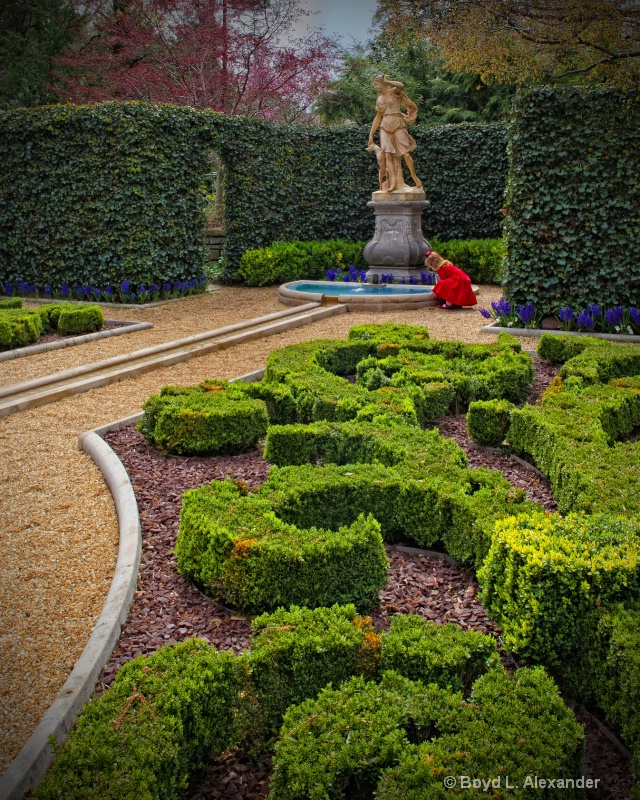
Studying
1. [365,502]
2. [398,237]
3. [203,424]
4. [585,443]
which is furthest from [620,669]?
[398,237]

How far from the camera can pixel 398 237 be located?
1457 cm

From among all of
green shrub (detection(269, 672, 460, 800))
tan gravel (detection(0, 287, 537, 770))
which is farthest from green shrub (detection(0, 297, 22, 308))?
green shrub (detection(269, 672, 460, 800))

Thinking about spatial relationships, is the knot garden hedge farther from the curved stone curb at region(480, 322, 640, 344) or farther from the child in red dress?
the child in red dress

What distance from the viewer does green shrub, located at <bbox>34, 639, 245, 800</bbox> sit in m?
2.23

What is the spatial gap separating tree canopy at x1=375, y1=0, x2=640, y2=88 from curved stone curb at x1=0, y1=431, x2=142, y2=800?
8767 mm

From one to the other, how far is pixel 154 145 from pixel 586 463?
10.5 metres

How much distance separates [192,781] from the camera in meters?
2.56

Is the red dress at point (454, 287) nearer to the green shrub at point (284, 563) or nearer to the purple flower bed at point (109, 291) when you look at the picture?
the purple flower bed at point (109, 291)

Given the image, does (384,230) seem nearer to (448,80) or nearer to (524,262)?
(524,262)

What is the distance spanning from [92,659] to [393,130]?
13.4m

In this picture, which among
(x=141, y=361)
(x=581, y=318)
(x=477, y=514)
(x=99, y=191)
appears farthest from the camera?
(x=99, y=191)

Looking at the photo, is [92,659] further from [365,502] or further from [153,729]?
[365,502]

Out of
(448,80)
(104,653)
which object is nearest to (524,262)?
(104,653)

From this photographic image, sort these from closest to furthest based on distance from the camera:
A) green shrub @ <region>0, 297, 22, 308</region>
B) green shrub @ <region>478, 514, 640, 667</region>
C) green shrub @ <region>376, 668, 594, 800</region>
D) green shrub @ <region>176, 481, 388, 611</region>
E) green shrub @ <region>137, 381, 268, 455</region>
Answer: green shrub @ <region>376, 668, 594, 800</region>, green shrub @ <region>478, 514, 640, 667</region>, green shrub @ <region>176, 481, 388, 611</region>, green shrub @ <region>137, 381, 268, 455</region>, green shrub @ <region>0, 297, 22, 308</region>
